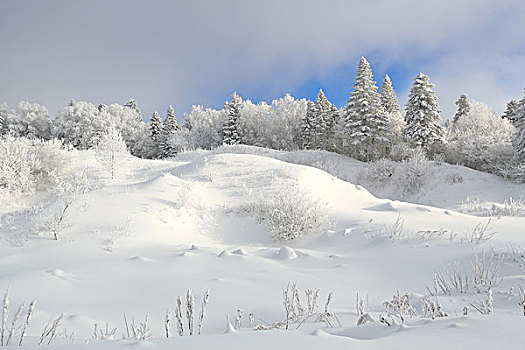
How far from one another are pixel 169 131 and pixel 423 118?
3637cm

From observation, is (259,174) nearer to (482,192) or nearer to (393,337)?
(393,337)

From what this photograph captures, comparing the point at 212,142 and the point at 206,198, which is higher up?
the point at 212,142

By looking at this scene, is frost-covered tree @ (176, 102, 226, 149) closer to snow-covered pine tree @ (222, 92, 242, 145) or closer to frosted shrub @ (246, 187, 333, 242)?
snow-covered pine tree @ (222, 92, 242, 145)

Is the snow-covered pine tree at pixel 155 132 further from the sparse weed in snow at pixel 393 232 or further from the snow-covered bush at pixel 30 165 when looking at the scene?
the sparse weed in snow at pixel 393 232

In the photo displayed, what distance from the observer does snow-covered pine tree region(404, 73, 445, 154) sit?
89.8ft

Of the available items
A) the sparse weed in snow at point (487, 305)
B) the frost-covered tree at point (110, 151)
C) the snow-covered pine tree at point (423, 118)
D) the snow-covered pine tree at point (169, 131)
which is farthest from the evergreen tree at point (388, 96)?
the sparse weed in snow at point (487, 305)

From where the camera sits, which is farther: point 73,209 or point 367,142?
point 367,142

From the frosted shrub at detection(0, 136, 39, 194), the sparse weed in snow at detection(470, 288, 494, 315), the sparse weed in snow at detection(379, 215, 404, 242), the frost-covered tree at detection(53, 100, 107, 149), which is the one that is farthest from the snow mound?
the frost-covered tree at detection(53, 100, 107, 149)

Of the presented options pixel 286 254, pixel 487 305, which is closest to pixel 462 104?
pixel 286 254

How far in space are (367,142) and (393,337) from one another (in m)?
31.0

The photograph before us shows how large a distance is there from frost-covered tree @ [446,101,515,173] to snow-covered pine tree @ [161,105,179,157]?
3589 centimetres

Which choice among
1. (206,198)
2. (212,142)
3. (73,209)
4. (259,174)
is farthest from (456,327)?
(212,142)

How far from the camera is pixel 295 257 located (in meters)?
6.52

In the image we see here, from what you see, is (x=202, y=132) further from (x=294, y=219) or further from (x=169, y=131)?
(x=294, y=219)
